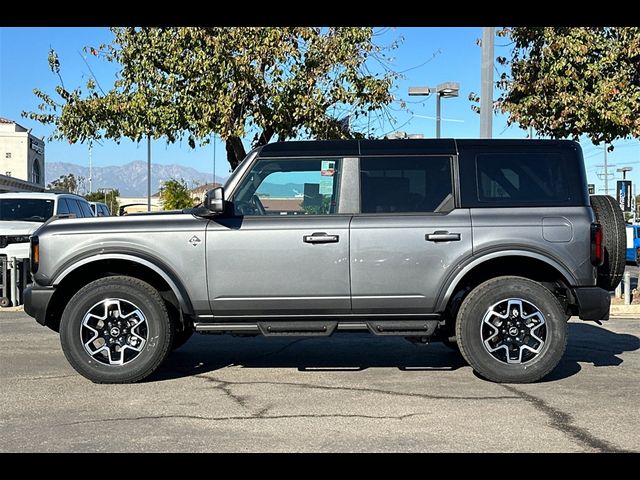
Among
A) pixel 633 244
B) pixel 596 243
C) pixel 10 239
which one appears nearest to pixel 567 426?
pixel 596 243

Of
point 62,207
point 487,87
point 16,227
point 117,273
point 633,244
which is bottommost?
point 633,244

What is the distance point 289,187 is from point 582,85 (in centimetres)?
777

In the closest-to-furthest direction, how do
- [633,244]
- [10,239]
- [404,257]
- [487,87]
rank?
[404,257] → [487,87] → [10,239] → [633,244]

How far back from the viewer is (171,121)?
582 inches

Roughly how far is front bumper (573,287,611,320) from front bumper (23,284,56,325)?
14.9ft

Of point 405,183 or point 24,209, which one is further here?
point 24,209

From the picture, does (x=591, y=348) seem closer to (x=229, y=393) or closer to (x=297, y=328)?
(x=297, y=328)

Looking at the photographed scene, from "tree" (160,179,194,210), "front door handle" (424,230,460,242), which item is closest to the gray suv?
"front door handle" (424,230,460,242)

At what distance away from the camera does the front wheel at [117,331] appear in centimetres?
683

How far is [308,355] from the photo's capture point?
8.39 metres

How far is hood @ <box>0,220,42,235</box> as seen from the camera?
1394 cm

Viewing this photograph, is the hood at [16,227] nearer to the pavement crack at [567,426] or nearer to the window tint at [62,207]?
the window tint at [62,207]

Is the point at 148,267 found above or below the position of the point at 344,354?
above
